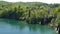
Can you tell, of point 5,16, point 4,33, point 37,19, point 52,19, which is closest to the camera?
point 4,33

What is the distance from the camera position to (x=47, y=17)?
28688 mm

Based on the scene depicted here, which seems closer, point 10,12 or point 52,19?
point 52,19

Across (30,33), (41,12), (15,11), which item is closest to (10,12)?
(15,11)

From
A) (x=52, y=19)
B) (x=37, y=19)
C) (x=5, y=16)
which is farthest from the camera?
(x=5, y=16)

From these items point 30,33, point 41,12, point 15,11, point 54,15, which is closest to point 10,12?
point 15,11

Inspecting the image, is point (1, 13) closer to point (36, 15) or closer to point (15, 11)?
point (15, 11)

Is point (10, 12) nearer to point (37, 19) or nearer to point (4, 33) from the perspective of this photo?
point (37, 19)

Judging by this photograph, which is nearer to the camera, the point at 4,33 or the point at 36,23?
the point at 4,33

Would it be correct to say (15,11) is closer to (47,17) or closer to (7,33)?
(47,17)

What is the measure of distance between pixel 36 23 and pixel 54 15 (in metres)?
3.06

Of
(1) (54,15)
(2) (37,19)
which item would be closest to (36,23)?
(2) (37,19)

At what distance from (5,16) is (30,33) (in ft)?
63.2

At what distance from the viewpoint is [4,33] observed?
1945 cm

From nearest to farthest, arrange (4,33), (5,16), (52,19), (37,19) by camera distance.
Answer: (4,33)
(52,19)
(37,19)
(5,16)
